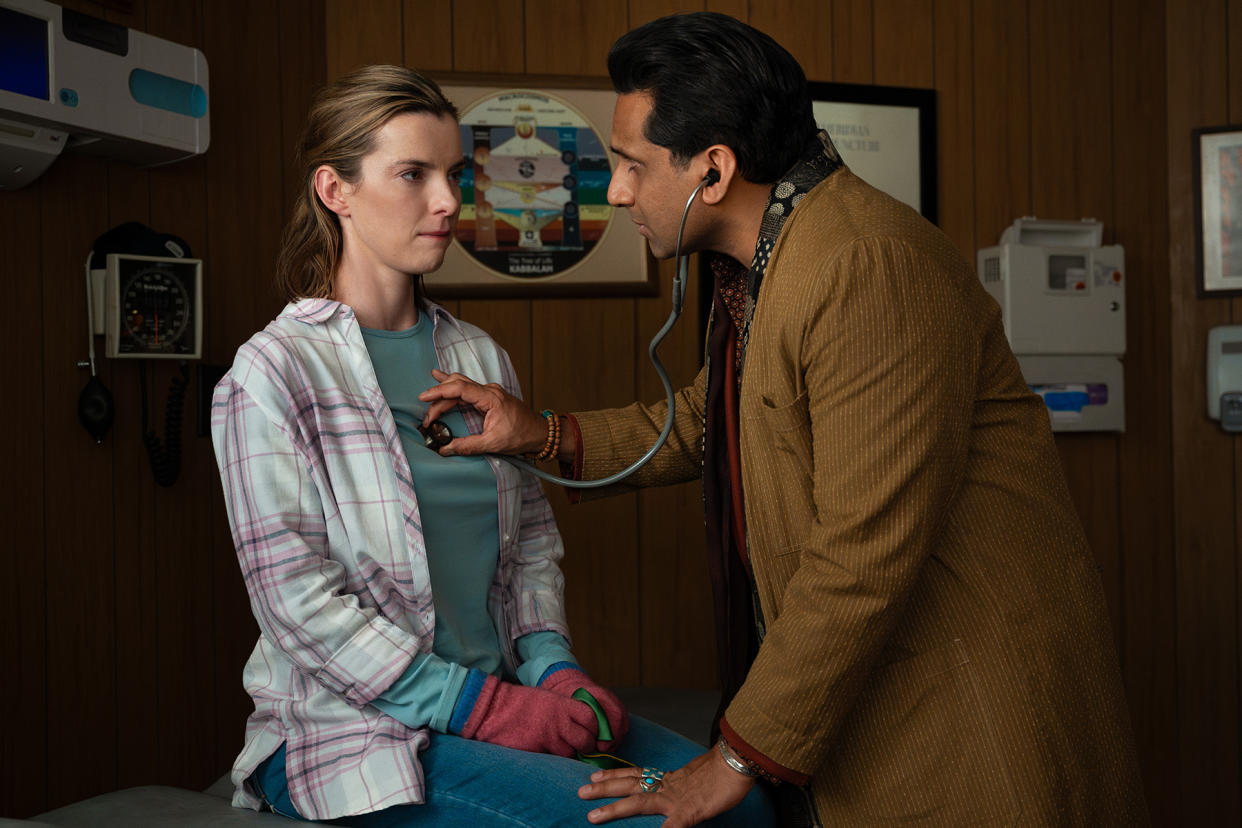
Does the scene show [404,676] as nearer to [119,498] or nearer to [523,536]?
[523,536]

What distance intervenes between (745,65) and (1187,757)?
2451mm

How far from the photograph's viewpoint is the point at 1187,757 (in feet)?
9.38

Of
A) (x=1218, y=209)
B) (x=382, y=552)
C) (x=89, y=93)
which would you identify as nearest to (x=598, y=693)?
(x=382, y=552)

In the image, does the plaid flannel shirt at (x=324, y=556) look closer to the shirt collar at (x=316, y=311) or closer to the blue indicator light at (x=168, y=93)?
the shirt collar at (x=316, y=311)

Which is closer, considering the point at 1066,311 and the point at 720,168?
the point at 720,168

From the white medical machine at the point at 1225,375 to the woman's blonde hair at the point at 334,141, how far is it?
2256 mm

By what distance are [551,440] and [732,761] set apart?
0.60 metres

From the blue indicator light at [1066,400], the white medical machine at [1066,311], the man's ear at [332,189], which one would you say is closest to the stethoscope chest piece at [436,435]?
the man's ear at [332,189]

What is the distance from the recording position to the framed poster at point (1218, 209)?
9.32 ft

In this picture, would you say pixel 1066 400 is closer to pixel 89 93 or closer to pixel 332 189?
pixel 332 189

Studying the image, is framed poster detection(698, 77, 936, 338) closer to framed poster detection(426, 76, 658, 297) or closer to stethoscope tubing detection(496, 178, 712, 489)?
framed poster detection(426, 76, 658, 297)

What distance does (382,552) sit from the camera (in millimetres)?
1309

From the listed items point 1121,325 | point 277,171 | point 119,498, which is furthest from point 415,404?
point 1121,325

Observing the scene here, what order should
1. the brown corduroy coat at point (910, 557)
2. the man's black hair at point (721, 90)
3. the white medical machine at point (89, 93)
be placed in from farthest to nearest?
the white medical machine at point (89, 93) < the man's black hair at point (721, 90) < the brown corduroy coat at point (910, 557)
